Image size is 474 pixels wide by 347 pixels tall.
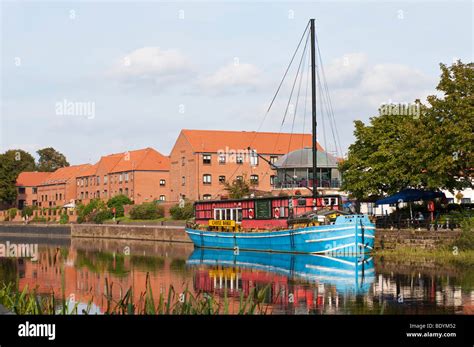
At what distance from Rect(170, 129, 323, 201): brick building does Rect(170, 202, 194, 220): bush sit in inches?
276

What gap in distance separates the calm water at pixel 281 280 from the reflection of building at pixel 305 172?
92.3ft

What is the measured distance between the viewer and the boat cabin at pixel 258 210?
172 feet

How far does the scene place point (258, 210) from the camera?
186 ft

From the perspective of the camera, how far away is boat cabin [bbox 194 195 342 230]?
52.3 m

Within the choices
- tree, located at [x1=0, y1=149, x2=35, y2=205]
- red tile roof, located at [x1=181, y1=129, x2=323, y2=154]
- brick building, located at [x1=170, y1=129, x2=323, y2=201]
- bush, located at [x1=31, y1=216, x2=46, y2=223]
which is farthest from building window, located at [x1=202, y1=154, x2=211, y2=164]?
tree, located at [x1=0, y1=149, x2=35, y2=205]

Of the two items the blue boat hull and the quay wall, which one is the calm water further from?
the quay wall

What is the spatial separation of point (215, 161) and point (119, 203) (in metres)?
14.4

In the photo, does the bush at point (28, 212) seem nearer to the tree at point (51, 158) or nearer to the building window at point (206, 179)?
the building window at point (206, 179)

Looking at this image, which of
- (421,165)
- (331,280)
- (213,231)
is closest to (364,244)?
(421,165)

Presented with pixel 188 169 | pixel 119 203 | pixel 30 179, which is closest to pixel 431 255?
pixel 188 169

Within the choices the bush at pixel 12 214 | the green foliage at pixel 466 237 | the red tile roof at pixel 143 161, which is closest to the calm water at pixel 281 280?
the green foliage at pixel 466 237

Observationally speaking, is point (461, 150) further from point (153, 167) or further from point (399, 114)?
point (153, 167)
